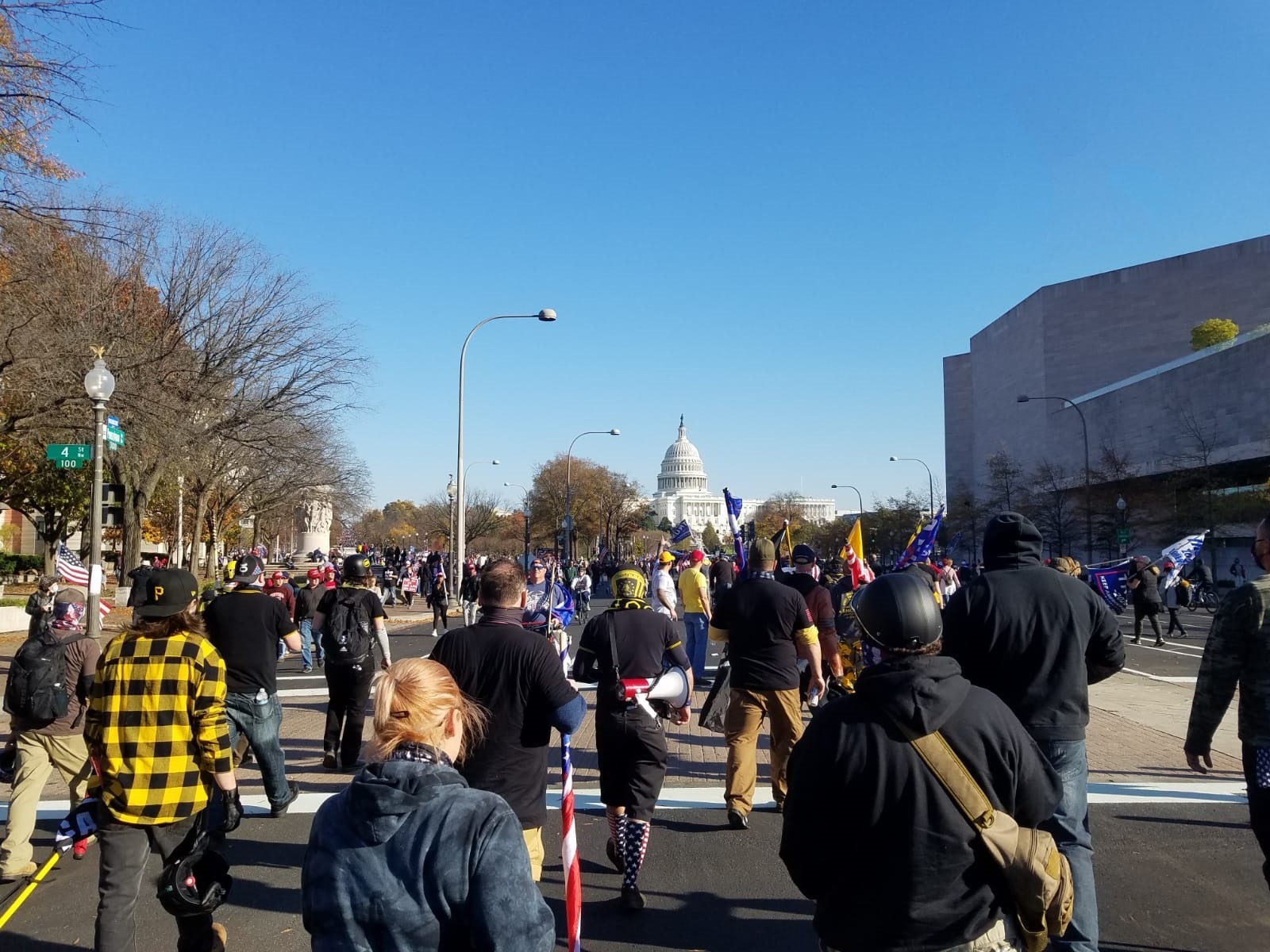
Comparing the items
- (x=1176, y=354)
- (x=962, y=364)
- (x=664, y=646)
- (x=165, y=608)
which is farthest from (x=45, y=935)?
(x=962, y=364)

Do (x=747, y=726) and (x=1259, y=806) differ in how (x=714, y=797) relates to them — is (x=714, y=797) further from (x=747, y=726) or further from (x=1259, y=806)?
(x=1259, y=806)

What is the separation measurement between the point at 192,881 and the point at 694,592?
9283 mm

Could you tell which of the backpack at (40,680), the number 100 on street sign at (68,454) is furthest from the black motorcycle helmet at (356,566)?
the number 100 on street sign at (68,454)

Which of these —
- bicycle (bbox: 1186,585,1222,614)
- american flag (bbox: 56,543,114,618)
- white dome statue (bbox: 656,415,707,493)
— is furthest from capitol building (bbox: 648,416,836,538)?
american flag (bbox: 56,543,114,618)

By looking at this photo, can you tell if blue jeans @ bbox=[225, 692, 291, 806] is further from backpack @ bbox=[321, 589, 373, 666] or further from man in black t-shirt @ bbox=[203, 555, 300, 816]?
backpack @ bbox=[321, 589, 373, 666]

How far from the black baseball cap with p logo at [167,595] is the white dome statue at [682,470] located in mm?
150459

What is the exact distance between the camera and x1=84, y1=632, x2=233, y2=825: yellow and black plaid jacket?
3.98 m

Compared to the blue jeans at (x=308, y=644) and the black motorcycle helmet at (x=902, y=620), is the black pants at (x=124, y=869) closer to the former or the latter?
the black motorcycle helmet at (x=902, y=620)

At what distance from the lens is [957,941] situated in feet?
7.83

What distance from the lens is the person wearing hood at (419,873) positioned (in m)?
2.06

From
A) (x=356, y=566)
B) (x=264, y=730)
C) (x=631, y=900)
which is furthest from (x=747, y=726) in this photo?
(x=356, y=566)

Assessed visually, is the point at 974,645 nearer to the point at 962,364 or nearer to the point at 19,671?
the point at 19,671

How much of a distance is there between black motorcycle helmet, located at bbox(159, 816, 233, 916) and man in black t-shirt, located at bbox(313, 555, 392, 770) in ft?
11.5

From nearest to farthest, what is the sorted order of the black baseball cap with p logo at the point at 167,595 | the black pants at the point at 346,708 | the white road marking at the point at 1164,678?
the black baseball cap with p logo at the point at 167,595 < the black pants at the point at 346,708 < the white road marking at the point at 1164,678
